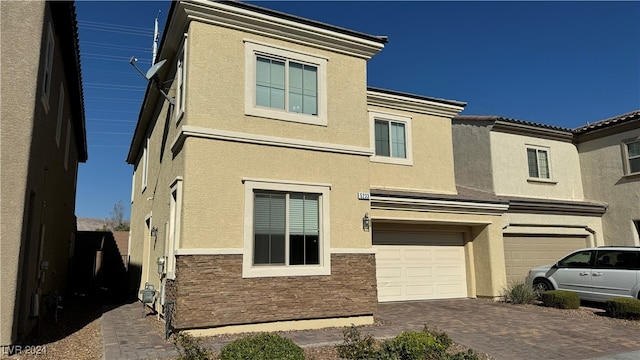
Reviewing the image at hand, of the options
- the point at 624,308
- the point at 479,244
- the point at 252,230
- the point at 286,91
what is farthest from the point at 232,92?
the point at 624,308

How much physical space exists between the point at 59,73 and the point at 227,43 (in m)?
4.85

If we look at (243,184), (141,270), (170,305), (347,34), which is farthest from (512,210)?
(141,270)

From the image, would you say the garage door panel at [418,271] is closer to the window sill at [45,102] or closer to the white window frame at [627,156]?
the white window frame at [627,156]

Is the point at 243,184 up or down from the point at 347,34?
down

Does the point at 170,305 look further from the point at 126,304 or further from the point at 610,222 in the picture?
the point at 610,222

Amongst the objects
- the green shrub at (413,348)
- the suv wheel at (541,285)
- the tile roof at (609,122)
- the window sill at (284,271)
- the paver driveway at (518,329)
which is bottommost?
the paver driveway at (518,329)

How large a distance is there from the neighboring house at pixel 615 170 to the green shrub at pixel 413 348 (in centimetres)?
1428

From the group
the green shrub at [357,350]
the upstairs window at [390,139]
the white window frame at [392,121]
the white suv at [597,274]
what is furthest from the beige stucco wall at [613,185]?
the green shrub at [357,350]

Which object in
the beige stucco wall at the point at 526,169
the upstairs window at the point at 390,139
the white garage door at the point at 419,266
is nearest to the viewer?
the white garage door at the point at 419,266

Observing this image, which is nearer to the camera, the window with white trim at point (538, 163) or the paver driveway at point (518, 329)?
the paver driveway at point (518, 329)

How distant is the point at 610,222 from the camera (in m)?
17.6

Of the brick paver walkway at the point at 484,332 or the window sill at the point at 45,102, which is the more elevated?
the window sill at the point at 45,102

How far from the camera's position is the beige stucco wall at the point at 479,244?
13859 mm

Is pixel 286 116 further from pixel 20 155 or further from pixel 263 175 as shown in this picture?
pixel 20 155
